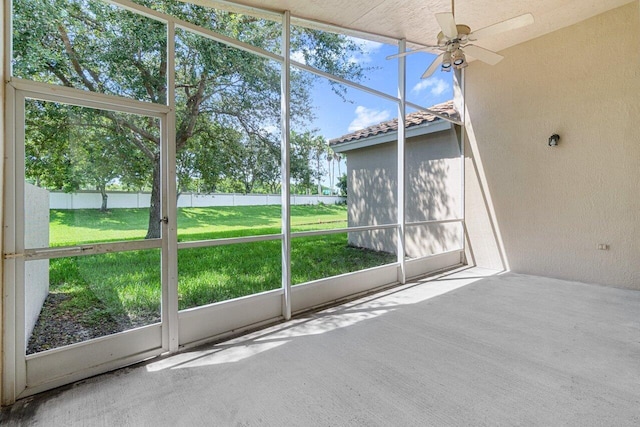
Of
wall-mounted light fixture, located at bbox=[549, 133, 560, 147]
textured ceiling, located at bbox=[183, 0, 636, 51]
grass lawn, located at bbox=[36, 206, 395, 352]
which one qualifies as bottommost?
grass lawn, located at bbox=[36, 206, 395, 352]

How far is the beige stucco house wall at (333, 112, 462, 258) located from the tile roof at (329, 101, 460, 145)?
0.10 metres

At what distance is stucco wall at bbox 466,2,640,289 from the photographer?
448 cm

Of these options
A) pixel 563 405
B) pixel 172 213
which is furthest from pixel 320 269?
pixel 563 405

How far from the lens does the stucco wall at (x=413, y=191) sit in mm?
4988

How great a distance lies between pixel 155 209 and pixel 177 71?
1.34 metres

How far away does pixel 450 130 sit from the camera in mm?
6062

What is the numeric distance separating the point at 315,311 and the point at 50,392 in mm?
2430

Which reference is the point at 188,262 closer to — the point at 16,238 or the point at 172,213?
the point at 172,213

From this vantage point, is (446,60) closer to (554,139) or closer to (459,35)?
(459,35)

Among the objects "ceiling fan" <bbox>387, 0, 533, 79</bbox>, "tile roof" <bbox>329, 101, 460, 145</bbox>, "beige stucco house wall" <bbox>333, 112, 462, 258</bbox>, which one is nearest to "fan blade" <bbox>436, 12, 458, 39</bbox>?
"ceiling fan" <bbox>387, 0, 533, 79</bbox>

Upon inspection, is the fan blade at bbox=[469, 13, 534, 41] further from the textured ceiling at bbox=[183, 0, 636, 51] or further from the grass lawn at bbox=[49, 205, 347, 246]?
the grass lawn at bbox=[49, 205, 347, 246]

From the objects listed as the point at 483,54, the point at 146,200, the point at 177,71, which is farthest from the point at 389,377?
the point at 177,71

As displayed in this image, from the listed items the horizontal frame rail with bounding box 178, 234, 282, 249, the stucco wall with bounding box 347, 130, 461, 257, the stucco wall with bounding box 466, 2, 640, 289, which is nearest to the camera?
the horizontal frame rail with bounding box 178, 234, 282, 249

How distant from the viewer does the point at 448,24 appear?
271 cm
